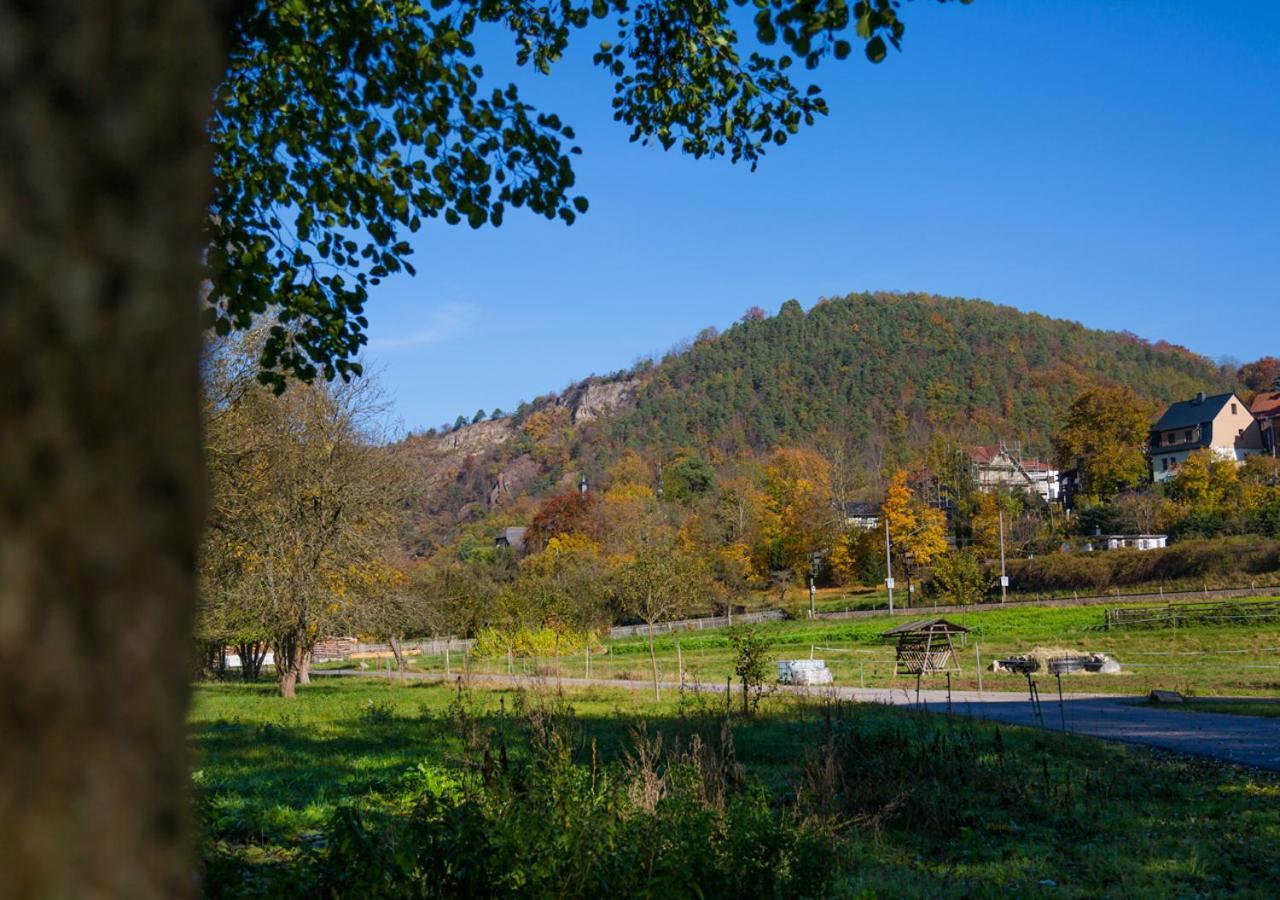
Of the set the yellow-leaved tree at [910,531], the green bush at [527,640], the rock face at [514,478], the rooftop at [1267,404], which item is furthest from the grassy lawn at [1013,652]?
the rock face at [514,478]

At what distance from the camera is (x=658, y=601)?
31969 mm

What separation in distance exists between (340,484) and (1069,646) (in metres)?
27.2

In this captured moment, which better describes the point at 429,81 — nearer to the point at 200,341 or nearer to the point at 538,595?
the point at 200,341

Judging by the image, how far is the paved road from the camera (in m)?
12.6

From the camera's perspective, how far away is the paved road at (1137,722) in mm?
12570

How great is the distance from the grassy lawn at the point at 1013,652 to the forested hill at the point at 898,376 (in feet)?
237

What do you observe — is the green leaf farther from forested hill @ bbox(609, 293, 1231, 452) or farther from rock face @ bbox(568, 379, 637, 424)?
rock face @ bbox(568, 379, 637, 424)

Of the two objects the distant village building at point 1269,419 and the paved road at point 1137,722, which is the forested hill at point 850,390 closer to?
the distant village building at point 1269,419

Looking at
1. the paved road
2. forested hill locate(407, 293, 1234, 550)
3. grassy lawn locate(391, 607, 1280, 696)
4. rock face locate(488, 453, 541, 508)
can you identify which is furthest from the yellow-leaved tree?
rock face locate(488, 453, 541, 508)

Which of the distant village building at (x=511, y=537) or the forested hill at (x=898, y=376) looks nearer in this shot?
the distant village building at (x=511, y=537)

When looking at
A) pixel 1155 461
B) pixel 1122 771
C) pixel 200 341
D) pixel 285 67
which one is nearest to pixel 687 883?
pixel 200 341

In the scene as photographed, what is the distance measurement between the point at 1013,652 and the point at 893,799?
100 ft

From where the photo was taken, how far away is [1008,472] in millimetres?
97250

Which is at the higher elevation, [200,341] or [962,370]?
[962,370]
